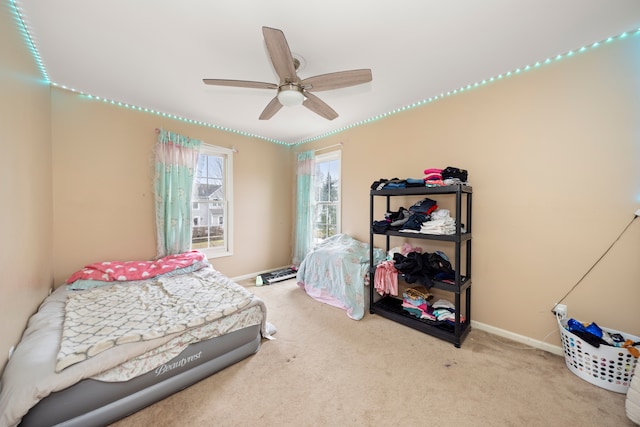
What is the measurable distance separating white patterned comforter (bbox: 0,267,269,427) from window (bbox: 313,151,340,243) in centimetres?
204

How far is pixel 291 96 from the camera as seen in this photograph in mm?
1713

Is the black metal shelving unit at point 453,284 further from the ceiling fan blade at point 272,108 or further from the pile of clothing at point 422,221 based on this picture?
the ceiling fan blade at point 272,108

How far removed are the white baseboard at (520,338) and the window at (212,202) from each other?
11.5 ft

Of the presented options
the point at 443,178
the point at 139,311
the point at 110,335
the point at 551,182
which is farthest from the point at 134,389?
the point at 551,182

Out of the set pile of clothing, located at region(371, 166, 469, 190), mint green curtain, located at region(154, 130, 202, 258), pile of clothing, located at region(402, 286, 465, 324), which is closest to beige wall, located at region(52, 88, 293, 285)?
mint green curtain, located at region(154, 130, 202, 258)

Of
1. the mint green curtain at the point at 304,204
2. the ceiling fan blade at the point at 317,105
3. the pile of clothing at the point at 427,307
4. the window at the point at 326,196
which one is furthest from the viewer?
the mint green curtain at the point at 304,204

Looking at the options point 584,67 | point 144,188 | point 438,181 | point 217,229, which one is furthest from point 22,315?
point 584,67

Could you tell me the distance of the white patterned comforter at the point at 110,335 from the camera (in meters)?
1.17

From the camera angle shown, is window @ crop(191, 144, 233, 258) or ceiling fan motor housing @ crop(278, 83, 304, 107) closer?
ceiling fan motor housing @ crop(278, 83, 304, 107)

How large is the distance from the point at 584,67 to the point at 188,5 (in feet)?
9.83

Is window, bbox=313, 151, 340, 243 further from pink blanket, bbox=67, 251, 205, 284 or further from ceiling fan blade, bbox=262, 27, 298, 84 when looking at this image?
ceiling fan blade, bbox=262, 27, 298, 84

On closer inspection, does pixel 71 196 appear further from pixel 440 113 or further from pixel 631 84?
pixel 631 84

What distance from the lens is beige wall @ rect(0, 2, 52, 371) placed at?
1308mm

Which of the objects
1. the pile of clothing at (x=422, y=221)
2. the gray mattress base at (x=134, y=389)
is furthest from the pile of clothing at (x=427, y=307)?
the gray mattress base at (x=134, y=389)
